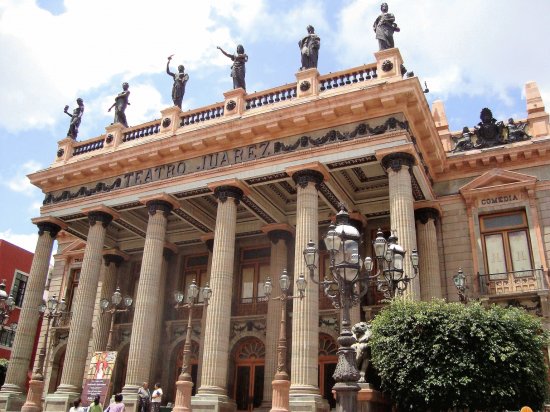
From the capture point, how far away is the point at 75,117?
85.8 feet

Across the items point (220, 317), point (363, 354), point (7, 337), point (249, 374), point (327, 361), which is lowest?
point (363, 354)

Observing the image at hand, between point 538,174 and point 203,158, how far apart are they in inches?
479

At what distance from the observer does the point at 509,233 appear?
1994cm

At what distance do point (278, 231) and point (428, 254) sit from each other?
6.05 meters

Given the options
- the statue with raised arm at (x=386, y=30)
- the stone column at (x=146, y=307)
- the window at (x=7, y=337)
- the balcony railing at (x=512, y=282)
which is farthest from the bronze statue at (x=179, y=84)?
the window at (x=7, y=337)

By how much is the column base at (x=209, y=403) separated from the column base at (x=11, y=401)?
8345 mm

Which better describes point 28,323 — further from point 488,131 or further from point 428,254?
point 488,131

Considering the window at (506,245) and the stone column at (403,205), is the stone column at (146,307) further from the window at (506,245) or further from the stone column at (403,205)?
the window at (506,245)

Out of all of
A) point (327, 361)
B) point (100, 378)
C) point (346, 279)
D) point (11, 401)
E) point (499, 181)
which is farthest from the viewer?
point (327, 361)

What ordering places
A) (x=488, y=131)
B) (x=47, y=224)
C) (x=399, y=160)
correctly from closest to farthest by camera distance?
(x=399, y=160) < (x=488, y=131) < (x=47, y=224)

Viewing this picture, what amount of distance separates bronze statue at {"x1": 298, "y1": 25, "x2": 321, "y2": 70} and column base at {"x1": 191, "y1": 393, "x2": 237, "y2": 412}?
1163 cm

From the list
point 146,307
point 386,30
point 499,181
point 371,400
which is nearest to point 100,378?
point 146,307

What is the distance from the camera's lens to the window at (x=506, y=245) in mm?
19219

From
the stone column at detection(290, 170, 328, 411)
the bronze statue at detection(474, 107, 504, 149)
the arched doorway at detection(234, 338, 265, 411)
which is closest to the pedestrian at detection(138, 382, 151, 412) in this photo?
the stone column at detection(290, 170, 328, 411)
